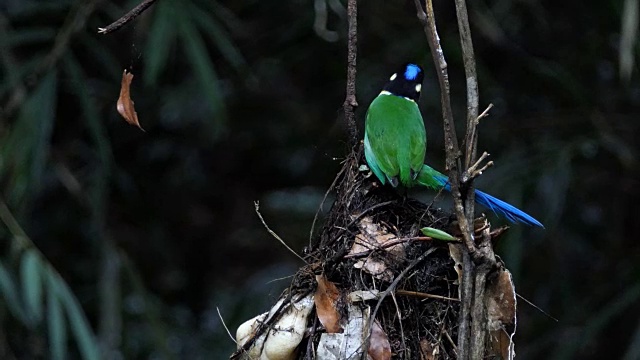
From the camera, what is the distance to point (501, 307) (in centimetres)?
193

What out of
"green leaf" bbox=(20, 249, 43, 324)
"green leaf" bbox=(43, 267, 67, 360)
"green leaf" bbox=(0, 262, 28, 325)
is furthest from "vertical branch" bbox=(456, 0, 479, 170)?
"green leaf" bbox=(0, 262, 28, 325)

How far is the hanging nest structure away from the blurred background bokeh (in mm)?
1940

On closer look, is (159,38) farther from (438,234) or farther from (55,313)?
(438,234)

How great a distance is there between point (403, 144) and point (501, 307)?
729mm

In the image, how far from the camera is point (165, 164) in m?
5.56

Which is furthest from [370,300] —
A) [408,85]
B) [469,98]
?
[408,85]

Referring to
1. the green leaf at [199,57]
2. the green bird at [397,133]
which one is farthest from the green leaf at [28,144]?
the green bird at [397,133]

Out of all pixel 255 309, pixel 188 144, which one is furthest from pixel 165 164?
pixel 255 309

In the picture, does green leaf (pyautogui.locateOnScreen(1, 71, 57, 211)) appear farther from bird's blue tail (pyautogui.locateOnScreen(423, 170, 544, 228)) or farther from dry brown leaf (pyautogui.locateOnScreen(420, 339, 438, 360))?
dry brown leaf (pyautogui.locateOnScreen(420, 339, 438, 360))

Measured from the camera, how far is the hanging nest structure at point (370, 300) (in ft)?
6.47

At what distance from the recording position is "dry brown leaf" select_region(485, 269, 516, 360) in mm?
1918

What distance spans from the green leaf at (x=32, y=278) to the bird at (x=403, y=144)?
53.2 inches

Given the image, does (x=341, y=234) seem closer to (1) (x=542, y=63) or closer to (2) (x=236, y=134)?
(1) (x=542, y=63)

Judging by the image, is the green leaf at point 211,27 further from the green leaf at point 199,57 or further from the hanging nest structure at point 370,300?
the hanging nest structure at point 370,300
